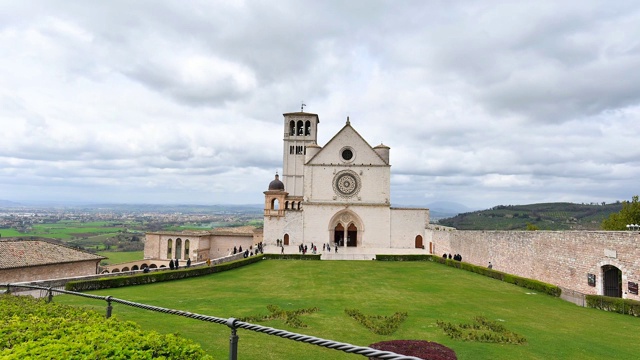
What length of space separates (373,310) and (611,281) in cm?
1187

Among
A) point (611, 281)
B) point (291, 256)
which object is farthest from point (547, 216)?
point (611, 281)

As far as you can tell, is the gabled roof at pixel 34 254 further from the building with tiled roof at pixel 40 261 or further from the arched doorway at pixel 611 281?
the arched doorway at pixel 611 281

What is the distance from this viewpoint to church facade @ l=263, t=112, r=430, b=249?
42.1 m

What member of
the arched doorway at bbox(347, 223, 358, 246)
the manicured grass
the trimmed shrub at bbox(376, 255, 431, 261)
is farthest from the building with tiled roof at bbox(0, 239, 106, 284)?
the manicured grass

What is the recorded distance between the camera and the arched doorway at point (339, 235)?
142 feet

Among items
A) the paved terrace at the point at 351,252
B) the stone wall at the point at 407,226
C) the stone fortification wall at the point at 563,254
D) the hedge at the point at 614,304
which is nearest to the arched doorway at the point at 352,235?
the paved terrace at the point at 351,252

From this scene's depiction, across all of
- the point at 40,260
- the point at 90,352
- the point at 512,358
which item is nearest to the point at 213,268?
the point at 40,260

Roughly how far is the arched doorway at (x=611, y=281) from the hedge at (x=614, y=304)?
1.26 meters

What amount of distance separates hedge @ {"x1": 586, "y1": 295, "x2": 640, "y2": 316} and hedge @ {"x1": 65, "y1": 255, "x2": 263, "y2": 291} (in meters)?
21.1

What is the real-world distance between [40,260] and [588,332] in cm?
Result: 2817

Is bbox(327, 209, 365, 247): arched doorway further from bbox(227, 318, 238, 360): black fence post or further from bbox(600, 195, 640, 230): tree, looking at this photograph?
bbox(227, 318, 238, 360): black fence post

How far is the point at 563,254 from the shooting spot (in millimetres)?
19438

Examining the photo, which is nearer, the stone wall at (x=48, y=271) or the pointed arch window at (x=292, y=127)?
the stone wall at (x=48, y=271)

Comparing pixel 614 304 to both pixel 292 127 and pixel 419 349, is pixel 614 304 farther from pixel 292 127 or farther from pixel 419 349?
pixel 292 127
